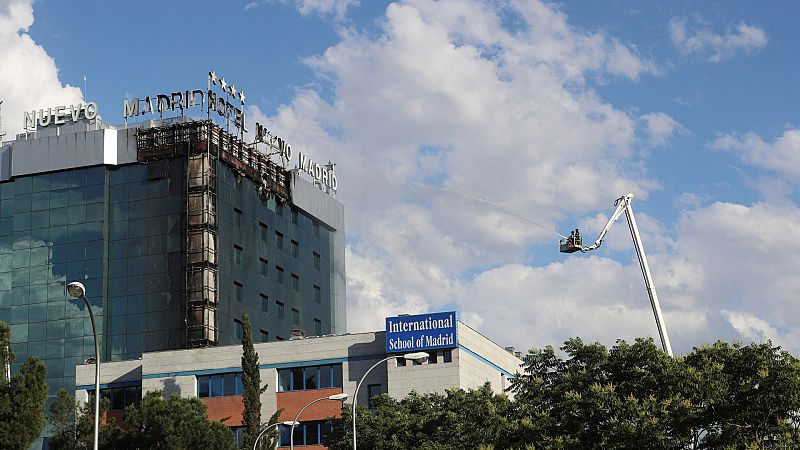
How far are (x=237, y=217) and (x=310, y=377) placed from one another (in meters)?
34.5

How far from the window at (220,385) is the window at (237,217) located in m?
29.5

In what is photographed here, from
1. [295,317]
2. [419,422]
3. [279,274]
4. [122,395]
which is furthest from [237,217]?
[419,422]

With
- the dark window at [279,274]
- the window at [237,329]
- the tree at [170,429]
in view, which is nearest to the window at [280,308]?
the dark window at [279,274]

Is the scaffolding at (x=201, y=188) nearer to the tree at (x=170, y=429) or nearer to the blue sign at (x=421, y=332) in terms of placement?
the blue sign at (x=421, y=332)

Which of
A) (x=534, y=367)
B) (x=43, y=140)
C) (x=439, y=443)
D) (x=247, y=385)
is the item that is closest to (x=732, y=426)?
(x=534, y=367)

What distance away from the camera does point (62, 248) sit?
131750 mm

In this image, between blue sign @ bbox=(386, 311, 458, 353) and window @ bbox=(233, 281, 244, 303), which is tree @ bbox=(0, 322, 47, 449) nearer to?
blue sign @ bbox=(386, 311, 458, 353)

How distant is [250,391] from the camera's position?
3851 inches

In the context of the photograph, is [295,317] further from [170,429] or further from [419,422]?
[419,422]

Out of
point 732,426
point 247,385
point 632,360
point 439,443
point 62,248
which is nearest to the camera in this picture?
point 732,426

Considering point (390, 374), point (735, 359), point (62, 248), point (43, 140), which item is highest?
point (43, 140)

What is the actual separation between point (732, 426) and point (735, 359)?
4.14m

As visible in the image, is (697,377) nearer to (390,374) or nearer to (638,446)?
(638,446)

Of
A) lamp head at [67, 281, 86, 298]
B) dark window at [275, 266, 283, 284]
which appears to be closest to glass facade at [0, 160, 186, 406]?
dark window at [275, 266, 283, 284]
